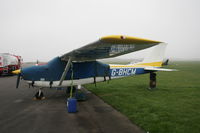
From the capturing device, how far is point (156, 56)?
12109 millimetres

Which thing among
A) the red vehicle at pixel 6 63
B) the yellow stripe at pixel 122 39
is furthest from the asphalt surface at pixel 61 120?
the red vehicle at pixel 6 63

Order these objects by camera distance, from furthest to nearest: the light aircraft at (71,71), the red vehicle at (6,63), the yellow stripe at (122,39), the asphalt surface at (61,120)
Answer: the red vehicle at (6,63), the light aircraft at (71,71), the asphalt surface at (61,120), the yellow stripe at (122,39)

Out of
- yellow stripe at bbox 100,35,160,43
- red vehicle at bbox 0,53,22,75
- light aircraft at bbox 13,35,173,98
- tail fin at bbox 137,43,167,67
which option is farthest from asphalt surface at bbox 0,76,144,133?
red vehicle at bbox 0,53,22,75

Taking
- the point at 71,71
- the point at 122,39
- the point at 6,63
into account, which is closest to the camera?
the point at 122,39

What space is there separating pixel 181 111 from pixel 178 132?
225 cm

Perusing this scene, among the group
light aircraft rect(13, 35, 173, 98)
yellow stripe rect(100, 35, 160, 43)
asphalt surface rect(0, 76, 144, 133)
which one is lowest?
asphalt surface rect(0, 76, 144, 133)

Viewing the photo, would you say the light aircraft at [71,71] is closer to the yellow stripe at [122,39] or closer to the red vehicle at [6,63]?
the yellow stripe at [122,39]

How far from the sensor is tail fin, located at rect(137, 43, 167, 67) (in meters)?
11.8

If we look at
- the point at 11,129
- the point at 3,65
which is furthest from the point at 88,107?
the point at 3,65

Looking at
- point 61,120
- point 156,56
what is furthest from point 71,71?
point 156,56

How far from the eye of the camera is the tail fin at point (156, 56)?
11832 mm

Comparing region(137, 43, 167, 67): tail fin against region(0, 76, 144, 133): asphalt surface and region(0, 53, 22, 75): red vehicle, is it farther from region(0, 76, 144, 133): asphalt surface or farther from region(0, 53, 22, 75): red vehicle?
region(0, 53, 22, 75): red vehicle

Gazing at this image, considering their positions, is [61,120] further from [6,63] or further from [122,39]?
[6,63]

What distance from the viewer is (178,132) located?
15.3 ft
